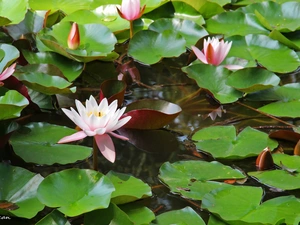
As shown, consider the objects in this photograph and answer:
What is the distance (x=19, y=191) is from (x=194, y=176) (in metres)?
0.58

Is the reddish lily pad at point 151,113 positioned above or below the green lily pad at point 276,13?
above

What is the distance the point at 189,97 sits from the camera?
2451mm

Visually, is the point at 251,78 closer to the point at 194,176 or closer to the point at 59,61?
the point at 194,176

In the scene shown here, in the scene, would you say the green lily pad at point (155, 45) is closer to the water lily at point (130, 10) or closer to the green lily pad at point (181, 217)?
the water lily at point (130, 10)

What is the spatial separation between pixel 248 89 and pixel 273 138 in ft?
1.06

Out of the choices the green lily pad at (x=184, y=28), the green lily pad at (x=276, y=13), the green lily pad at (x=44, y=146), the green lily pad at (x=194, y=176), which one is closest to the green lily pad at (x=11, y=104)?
the green lily pad at (x=44, y=146)

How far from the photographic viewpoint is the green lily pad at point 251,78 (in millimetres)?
2383

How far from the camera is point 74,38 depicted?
2.55 meters

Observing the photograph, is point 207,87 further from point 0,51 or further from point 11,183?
point 11,183

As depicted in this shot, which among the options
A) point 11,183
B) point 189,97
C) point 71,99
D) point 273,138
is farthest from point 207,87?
point 11,183

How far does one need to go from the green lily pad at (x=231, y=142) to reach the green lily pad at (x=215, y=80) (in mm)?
291

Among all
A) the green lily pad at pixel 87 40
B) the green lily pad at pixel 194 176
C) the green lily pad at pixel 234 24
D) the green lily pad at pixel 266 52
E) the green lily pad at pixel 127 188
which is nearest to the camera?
the green lily pad at pixel 127 188

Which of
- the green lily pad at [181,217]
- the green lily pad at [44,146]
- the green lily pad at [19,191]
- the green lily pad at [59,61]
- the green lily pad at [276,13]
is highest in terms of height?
the green lily pad at [19,191]

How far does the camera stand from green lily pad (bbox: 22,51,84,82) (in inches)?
97.3
